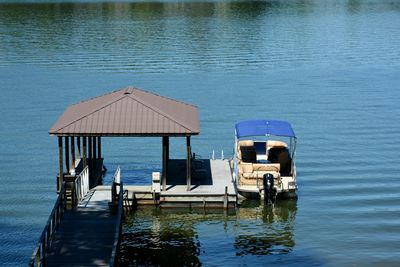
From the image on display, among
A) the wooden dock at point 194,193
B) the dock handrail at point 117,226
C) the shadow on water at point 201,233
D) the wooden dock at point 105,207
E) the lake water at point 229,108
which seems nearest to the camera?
the dock handrail at point 117,226

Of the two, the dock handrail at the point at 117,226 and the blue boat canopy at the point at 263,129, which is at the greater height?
the blue boat canopy at the point at 263,129

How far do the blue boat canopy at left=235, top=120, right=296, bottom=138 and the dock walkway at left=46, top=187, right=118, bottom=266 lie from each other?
27.6ft

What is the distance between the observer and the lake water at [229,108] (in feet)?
99.9

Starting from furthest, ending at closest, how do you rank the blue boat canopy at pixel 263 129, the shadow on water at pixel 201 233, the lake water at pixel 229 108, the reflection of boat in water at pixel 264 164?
1. the blue boat canopy at pixel 263 129
2. the reflection of boat in water at pixel 264 164
3. the lake water at pixel 229 108
4. the shadow on water at pixel 201 233

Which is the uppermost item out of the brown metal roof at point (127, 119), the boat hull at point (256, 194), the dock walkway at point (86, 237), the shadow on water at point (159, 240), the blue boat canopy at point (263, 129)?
the brown metal roof at point (127, 119)

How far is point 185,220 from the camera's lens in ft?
105

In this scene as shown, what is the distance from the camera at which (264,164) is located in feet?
114

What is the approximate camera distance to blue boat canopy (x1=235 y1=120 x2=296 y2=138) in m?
36.2

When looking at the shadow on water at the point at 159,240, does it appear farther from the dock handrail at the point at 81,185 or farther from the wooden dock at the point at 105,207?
the dock handrail at the point at 81,185

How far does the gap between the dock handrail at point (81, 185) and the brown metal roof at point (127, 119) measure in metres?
1.62

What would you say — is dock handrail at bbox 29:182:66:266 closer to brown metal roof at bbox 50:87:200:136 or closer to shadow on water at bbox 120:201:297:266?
shadow on water at bbox 120:201:297:266

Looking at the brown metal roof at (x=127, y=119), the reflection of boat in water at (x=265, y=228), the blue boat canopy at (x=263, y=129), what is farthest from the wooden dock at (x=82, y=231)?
the blue boat canopy at (x=263, y=129)

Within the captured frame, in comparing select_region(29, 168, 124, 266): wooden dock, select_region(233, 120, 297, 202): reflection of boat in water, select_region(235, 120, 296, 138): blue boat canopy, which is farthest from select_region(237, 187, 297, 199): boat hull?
select_region(29, 168, 124, 266): wooden dock

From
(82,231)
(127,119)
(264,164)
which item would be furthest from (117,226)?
A: (264,164)
